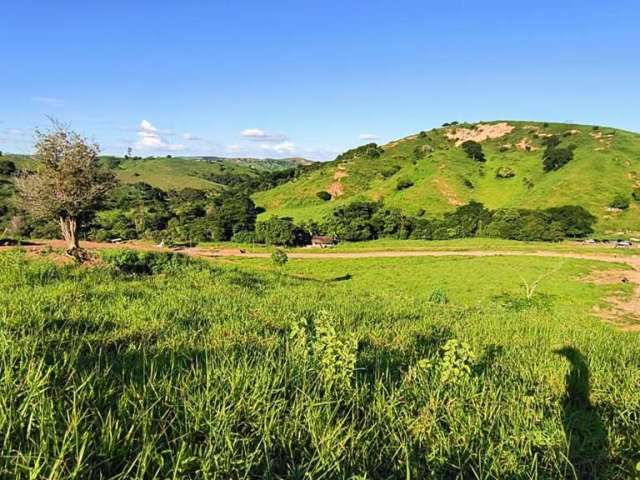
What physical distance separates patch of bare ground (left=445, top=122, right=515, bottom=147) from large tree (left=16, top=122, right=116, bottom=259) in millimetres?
138771

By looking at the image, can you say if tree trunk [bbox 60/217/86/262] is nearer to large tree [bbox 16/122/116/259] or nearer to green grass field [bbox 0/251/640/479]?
large tree [bbox 16/122/116/259]

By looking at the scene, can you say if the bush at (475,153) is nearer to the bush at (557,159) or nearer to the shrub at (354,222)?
the bush at (557,159)

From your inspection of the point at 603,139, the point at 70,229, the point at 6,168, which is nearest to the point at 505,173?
the point at 603,139

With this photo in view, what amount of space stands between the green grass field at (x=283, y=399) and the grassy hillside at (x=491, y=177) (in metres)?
89.0

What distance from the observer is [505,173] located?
10825cm

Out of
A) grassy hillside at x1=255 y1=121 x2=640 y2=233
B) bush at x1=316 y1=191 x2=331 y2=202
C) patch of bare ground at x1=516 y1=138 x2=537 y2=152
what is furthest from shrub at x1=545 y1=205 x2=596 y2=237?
bush at x1=316 y1=191 x2=331 y2=202

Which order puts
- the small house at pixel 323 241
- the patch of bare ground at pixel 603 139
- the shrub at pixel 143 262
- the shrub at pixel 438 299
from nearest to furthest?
1. the shrub at pixel 143 262
2. the shrub at pixel 438 299
3. the small house at pixel 323 241
4. the patch of bare ground at pixel 603 139

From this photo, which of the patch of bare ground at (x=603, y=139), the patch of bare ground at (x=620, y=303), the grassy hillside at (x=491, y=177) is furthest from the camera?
the patch of bare ground at (x=603, y=139)

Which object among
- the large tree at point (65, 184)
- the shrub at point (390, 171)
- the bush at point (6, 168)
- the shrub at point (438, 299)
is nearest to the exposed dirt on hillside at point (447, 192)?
the shrub at point (390, 171)

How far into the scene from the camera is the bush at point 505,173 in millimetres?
107875

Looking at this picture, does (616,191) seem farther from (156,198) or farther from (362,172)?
(156,198)

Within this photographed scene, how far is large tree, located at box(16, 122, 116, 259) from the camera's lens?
19234 millimetres

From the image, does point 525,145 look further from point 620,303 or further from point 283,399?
point 283,399

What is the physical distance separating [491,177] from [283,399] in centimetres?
11882
